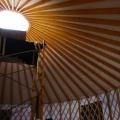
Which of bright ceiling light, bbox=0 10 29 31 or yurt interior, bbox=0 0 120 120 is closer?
yurt interior, bbox=0 0 120 120

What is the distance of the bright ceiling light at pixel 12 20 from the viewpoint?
10.8 feet

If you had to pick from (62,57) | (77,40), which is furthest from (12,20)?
(62,57)

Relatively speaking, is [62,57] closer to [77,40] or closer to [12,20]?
[77,40]

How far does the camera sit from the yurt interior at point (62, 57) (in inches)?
122

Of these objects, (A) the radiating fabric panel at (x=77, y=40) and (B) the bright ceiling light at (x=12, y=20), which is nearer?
(A) the radiating fabric panel at (x=77, y=40)

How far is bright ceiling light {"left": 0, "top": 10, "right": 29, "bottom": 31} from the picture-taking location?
330 cm

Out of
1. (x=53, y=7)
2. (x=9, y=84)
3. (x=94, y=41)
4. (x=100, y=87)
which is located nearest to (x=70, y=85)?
(x=100, y=87)

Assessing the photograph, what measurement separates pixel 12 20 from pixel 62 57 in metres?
1.16

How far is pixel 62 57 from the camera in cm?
419

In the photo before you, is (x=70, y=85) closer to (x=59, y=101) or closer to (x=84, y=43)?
(x=59, y=101)

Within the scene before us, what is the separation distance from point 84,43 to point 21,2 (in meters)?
1.13

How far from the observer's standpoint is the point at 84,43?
12.3ft

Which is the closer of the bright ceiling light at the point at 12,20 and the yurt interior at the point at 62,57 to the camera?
the yurt interior at the point at 62,57

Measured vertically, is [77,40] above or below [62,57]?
above
